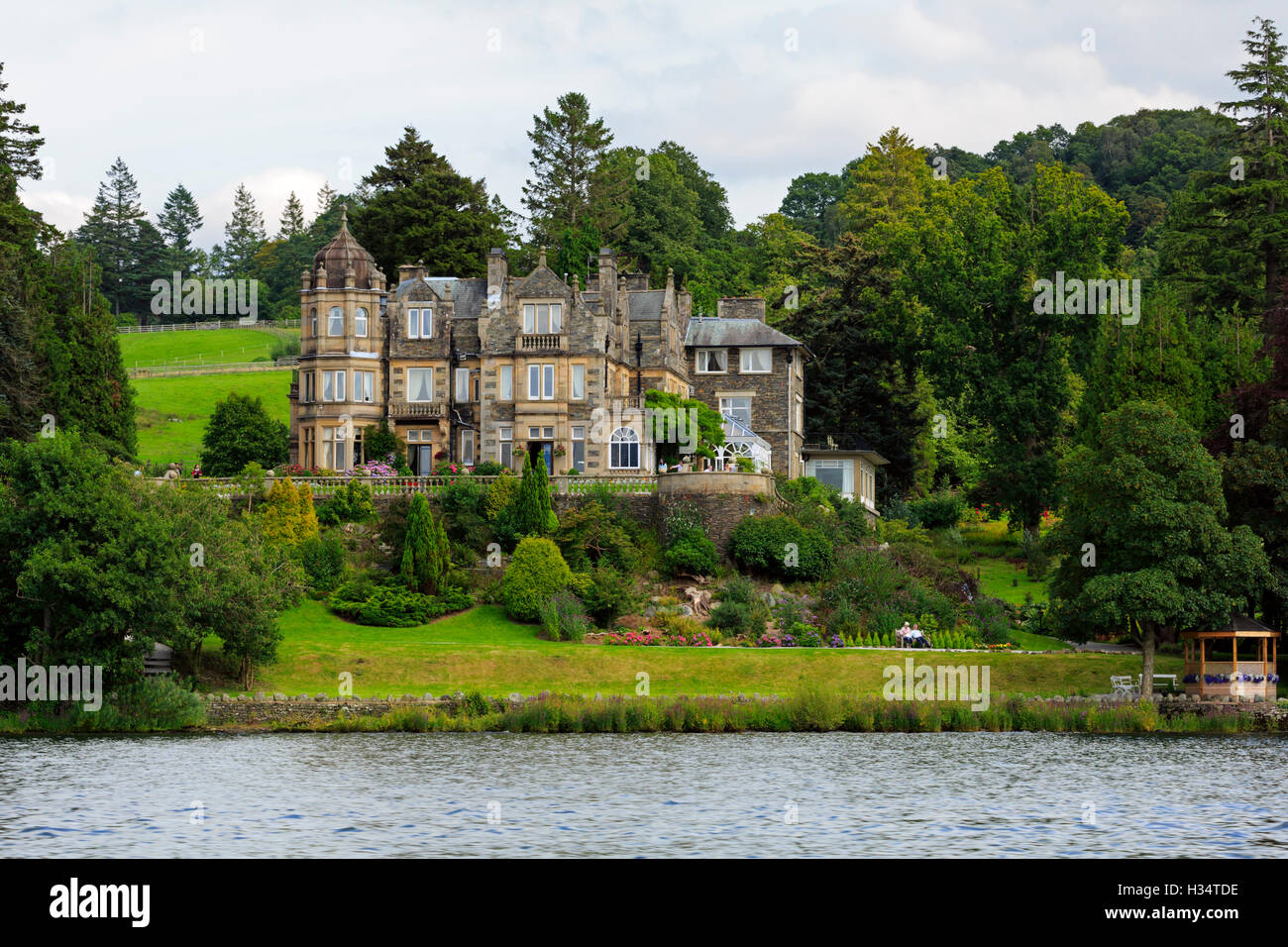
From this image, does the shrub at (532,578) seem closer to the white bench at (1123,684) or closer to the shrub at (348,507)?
the shrub at (348,507)

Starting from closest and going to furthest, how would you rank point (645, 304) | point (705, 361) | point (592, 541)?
1. point (592, 541)
2. point (645, 304)
3. point (705, 361)

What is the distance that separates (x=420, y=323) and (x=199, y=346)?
58470mm

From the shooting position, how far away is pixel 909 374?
263 ft

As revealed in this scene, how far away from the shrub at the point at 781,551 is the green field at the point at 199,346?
67191 mm

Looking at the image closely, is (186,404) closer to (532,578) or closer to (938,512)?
(938,512)

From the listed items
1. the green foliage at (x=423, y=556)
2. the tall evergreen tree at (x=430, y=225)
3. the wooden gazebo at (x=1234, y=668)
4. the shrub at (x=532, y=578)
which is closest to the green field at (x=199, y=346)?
the tall evergreen tree at (x=430, y=225)

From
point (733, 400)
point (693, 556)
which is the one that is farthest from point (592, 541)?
point (733, 400)

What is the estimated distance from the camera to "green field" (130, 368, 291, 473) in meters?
87.9

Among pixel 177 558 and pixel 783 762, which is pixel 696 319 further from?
pixel 783 762

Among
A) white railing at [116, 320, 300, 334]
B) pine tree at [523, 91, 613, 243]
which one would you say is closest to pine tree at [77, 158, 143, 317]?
white railing at [116, 320, 300, 334]

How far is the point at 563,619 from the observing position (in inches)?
2004

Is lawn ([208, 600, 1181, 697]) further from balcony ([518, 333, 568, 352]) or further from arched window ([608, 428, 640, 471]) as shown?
balcony ([518, 333, 568, 352])
